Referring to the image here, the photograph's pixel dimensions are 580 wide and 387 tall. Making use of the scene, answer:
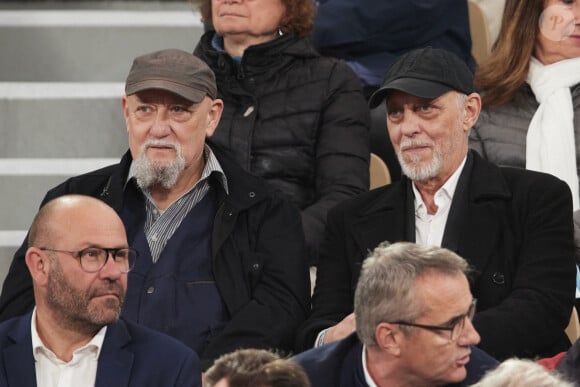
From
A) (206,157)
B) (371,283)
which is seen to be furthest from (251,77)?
(371,283)

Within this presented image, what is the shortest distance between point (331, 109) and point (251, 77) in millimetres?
279

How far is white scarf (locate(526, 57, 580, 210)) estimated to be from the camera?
4.73 meters

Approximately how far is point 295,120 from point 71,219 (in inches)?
51.2

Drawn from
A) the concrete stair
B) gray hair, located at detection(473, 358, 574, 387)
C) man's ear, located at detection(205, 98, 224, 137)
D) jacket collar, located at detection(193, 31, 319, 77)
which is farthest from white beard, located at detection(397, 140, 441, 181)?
the concrete stair

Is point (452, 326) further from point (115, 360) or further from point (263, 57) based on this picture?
point (263, 57)

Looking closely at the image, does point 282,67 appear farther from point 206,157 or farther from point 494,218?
point 494,218

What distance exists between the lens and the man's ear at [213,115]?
175 inches

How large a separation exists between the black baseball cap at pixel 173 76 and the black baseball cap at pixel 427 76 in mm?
481

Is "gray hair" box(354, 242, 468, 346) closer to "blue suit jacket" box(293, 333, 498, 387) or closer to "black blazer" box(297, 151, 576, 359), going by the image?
"blue suit jacket" box(293, 333, 498, 387)

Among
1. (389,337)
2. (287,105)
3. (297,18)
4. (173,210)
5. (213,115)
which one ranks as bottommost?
(389,337)

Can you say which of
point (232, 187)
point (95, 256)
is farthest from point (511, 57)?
point (95, 256)

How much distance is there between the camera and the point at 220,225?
14.0 feet

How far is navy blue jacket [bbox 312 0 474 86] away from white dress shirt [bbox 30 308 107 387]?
198cm

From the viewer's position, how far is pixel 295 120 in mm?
4816
